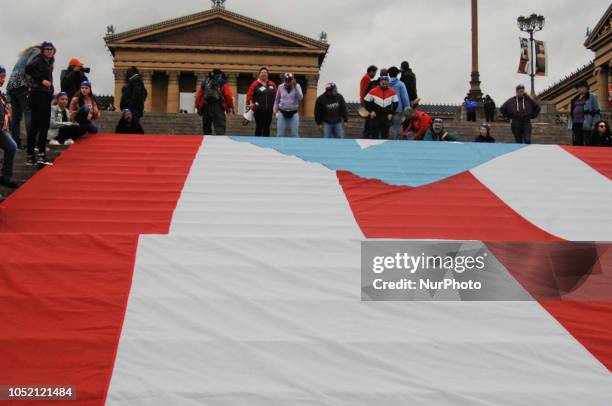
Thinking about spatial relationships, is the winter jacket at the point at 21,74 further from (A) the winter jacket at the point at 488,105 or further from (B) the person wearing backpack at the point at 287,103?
(A) the winter jacket at the point at 488,105

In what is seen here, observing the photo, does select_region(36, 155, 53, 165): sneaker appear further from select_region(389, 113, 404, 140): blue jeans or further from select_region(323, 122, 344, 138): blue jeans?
select_region(389, 113, 404, 140): blue jeans

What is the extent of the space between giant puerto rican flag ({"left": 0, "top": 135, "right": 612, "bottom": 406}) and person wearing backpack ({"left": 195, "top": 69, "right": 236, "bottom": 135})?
14.4 ft

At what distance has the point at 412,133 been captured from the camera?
Answer: 11.5 meters

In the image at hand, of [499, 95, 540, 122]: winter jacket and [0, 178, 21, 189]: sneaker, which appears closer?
[0, 178, 21, 189]: sneaker

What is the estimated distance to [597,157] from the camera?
9016mm

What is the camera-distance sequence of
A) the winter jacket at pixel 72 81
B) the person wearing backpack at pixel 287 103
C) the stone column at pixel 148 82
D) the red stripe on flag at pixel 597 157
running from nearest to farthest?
the red stripe on flag at pixel 597 157 → the person wearing backpack at pixel 287 103 → the winter jacket at pixel 72 81 → the stone column at pixel 148 82

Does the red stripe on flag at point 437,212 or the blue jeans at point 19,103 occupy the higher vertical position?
the blue jeans at point 19,103

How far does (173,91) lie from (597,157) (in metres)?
40.5

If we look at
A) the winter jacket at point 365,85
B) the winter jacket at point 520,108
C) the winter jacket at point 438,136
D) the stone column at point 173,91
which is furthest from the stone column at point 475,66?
the stone column at point 173,91

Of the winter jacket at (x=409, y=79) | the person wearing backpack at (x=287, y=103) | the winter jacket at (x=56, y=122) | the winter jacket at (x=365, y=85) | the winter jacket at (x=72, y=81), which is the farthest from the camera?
the winter jacket at (x=409, y=79)

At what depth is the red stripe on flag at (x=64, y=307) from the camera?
3617 mm

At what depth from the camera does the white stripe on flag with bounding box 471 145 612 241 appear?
252 inches

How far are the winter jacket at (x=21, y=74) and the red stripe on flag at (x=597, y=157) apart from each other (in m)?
7.68

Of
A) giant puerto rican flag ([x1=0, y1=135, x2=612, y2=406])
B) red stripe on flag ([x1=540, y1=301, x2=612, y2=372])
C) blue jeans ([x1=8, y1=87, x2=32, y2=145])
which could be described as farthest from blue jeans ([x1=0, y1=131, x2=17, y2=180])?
red stripe on flag ([x1=540, y1=301, x2=612, y2=372])
